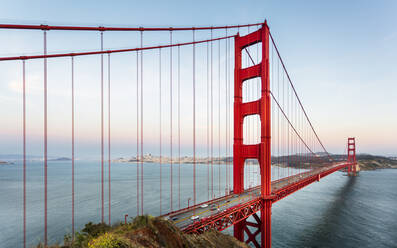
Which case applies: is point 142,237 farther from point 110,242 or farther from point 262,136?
point 262,136

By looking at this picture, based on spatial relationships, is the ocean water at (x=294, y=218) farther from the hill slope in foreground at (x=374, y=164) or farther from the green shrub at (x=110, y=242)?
the hill slope in foreground at (x=374, y=164)

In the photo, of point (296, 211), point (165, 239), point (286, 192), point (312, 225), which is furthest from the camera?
point (296, 211)

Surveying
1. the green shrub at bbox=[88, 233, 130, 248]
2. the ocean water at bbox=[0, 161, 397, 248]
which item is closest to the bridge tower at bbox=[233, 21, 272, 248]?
the ocean water at bbox=[0, 161, 397, 248]

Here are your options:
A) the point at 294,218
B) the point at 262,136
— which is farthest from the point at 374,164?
the point at 262,136

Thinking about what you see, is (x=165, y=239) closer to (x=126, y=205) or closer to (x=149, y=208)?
(x=149, y=208)

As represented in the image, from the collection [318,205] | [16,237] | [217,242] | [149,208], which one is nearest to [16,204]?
[16,237]

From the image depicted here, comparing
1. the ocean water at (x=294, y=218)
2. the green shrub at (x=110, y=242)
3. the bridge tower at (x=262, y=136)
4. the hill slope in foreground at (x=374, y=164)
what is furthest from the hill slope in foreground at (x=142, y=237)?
the hill slope in foreground at (x=374, y=164)
